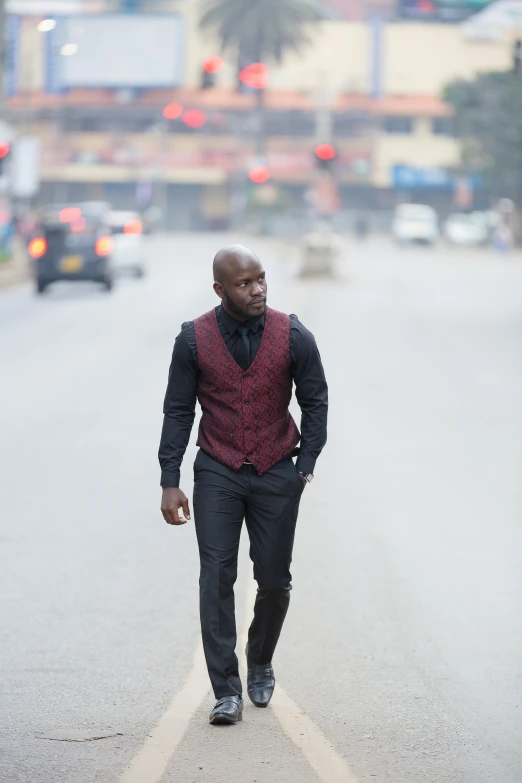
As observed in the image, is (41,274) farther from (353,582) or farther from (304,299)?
(353,582)

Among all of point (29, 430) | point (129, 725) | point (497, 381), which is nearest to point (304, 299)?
point (497, 381)

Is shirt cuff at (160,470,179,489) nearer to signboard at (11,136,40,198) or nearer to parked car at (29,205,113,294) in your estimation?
parked car at (29,205,113,294)

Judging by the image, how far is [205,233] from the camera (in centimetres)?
9000

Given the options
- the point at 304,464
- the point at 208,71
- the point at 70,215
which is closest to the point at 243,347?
the point at 304,464

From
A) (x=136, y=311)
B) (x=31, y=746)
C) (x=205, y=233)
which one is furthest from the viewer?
(x=205, y=233)

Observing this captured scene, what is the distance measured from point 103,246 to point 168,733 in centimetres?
2789

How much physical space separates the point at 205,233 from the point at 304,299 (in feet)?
186

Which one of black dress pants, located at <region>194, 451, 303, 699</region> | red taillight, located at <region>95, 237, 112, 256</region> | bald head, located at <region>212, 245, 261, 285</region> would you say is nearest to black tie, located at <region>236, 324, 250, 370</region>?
bald head, located at <region>212, 245, 261, 285</region>

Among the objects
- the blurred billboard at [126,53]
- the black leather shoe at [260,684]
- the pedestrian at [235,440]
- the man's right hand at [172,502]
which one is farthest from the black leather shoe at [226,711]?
the blurred billboard at [126,53]

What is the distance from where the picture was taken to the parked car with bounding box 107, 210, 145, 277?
128 feet

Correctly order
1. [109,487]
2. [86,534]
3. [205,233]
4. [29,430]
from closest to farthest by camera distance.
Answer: [86,534]
[109,487]
[29,430]
[205,233]

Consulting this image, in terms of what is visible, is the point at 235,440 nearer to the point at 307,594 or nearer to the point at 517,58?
the point at 307,594

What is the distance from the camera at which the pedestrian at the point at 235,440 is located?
5.32 metres

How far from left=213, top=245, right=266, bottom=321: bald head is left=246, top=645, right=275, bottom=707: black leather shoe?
1.39m
